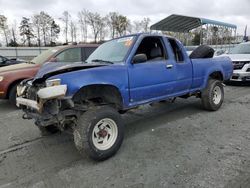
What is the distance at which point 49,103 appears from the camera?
11.6 ft

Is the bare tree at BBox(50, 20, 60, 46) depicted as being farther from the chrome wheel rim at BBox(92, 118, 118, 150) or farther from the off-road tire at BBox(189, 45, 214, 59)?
the chrome wheel rim at BBox(92, 118, 118, 150)

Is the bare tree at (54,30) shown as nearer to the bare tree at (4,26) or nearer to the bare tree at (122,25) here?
the bare tree at (4,26)

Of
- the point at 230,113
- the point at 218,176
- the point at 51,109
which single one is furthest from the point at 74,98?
the point at 230,113

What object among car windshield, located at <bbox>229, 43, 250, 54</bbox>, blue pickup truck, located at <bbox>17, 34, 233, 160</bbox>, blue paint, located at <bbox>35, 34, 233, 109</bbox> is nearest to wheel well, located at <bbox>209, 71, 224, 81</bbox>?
blue paint, located at <bbox>35, 34, 233, 109</bbox>

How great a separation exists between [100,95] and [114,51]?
1.08m

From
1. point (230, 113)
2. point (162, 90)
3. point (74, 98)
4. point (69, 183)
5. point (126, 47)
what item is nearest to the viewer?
point (69, 183)

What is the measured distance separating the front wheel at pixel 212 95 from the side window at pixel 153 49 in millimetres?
1763

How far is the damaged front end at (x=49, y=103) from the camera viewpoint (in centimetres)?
334

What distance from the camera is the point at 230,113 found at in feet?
20.0

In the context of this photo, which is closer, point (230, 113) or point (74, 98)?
point (74, 98)

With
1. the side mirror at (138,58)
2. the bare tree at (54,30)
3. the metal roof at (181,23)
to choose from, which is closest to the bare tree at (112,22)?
the bare tree at (54,30)

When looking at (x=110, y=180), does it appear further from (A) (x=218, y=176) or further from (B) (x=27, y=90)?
(B) (x=27, y=90)

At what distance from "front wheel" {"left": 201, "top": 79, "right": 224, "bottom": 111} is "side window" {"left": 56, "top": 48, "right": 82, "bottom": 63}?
4320mm

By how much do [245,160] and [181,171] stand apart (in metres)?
1.03
